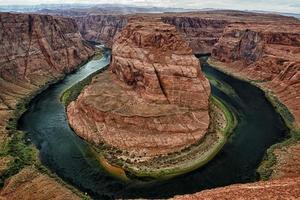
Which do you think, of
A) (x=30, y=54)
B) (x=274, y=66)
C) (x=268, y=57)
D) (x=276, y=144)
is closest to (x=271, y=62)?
(x=274, y=66)

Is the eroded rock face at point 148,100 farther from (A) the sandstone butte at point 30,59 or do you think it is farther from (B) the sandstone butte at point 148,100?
(A) the sandstone butte at point 30,59

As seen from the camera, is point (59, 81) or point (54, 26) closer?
point (59, 81)

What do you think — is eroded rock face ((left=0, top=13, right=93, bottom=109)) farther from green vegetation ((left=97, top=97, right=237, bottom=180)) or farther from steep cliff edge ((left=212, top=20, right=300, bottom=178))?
steep cliff edge ((left=212, top=20, right=300, bottom=178))

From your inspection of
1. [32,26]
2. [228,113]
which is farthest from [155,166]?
[32,26]

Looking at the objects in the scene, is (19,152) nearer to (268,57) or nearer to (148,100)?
(148,100)

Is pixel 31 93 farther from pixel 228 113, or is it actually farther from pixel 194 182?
pixel 194 182
